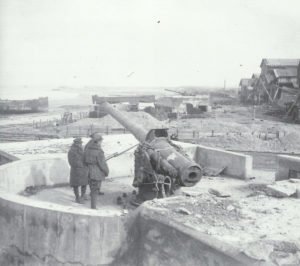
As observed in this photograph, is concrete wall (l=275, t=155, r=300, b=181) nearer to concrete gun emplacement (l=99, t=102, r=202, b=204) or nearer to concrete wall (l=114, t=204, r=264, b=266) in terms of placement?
concrete gun emplacement (l=99, t=102, r=202, b=204)

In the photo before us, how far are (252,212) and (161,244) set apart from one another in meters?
1.67

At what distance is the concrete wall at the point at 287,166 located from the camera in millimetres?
10266

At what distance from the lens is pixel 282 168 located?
10.6 meters

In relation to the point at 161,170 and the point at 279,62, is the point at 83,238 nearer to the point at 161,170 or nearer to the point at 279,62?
the point at 161,170

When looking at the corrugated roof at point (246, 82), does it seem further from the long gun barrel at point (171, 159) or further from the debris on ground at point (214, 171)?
the long gun barrel at point (171, 159)

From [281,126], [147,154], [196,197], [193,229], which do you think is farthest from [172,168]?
[281,126]

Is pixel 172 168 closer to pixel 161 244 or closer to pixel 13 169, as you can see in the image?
pixel 161 244

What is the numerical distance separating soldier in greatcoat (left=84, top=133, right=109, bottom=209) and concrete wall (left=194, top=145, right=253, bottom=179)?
4.17 metres

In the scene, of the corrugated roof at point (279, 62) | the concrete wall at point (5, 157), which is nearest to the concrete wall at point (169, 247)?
the concrete wall at point (5, 157)

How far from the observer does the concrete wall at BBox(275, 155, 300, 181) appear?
1027cm

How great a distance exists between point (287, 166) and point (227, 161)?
1884 mm

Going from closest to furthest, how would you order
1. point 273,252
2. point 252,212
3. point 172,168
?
point 273,252
point 252,212
point 172,168

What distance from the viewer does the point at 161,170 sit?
885 cm

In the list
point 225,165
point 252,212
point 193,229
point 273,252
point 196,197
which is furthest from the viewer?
point 225,165
